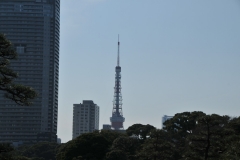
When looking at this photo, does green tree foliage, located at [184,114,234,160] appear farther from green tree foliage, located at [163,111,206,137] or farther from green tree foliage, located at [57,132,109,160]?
green tree foliage, located at [163,111,206,137]

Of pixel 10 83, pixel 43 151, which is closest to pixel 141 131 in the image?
pixel 43 151

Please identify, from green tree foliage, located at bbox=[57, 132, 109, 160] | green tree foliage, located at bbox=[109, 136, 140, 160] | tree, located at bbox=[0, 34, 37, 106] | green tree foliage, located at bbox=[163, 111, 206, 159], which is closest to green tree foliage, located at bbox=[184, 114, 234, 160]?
tree, located at bbox=[0, 34, 37, 106]

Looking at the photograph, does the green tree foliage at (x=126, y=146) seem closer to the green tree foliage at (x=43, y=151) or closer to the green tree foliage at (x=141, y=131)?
the green tree foliage at (x=141, y=131)

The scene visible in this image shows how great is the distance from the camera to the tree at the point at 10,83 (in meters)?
20.7

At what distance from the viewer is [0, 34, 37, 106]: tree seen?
20688 mm

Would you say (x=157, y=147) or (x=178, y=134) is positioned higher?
(x=178, y=134)

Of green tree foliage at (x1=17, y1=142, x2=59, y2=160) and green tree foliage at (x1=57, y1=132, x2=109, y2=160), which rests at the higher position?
green tree foliage at (x1=17, y1=142, x2=59, y2=160)

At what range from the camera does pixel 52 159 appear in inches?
5994

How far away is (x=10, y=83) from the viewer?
21125 millimetres

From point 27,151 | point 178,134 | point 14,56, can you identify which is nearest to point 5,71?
point 14,56

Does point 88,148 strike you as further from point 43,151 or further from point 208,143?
point 43,151

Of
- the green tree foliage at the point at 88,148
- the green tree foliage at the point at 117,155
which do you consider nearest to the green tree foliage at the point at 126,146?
the green tree foliage at the point at 117,155

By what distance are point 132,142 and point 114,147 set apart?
3852mm

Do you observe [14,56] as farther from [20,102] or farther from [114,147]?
[114,147]
